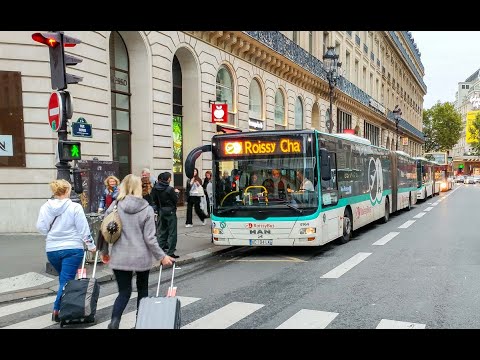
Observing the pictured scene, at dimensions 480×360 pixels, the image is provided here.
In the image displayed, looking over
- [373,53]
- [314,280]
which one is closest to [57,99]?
[314,280]

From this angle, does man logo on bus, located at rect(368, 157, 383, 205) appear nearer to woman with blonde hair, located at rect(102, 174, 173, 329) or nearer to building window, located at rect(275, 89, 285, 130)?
building window, located at rect(275, 89, 285, 130)

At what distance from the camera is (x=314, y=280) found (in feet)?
25.4

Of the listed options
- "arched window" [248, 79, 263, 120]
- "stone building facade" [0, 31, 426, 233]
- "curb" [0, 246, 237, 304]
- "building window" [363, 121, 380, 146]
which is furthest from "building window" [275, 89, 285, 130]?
"building window" [363, 121, 380, 146]

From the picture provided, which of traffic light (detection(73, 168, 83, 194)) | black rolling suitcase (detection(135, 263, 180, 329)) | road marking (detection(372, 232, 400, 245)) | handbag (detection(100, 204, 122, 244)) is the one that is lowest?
road marking (detection(372, 232, 400, 245))

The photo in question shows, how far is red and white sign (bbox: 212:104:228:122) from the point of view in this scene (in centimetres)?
1942

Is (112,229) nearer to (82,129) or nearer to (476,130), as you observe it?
(82,129)

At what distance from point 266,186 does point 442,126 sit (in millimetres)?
113660

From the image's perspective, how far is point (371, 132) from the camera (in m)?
49.6

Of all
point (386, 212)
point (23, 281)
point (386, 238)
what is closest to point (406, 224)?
point (386, 212)

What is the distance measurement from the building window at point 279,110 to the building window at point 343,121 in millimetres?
10991

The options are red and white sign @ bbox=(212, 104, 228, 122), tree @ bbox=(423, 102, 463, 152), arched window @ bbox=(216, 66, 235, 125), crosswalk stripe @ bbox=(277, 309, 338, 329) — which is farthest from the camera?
tree @ bbox=(423, 102, 463, 152)

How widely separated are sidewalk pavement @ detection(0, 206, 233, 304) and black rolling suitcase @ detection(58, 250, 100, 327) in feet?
6.64
